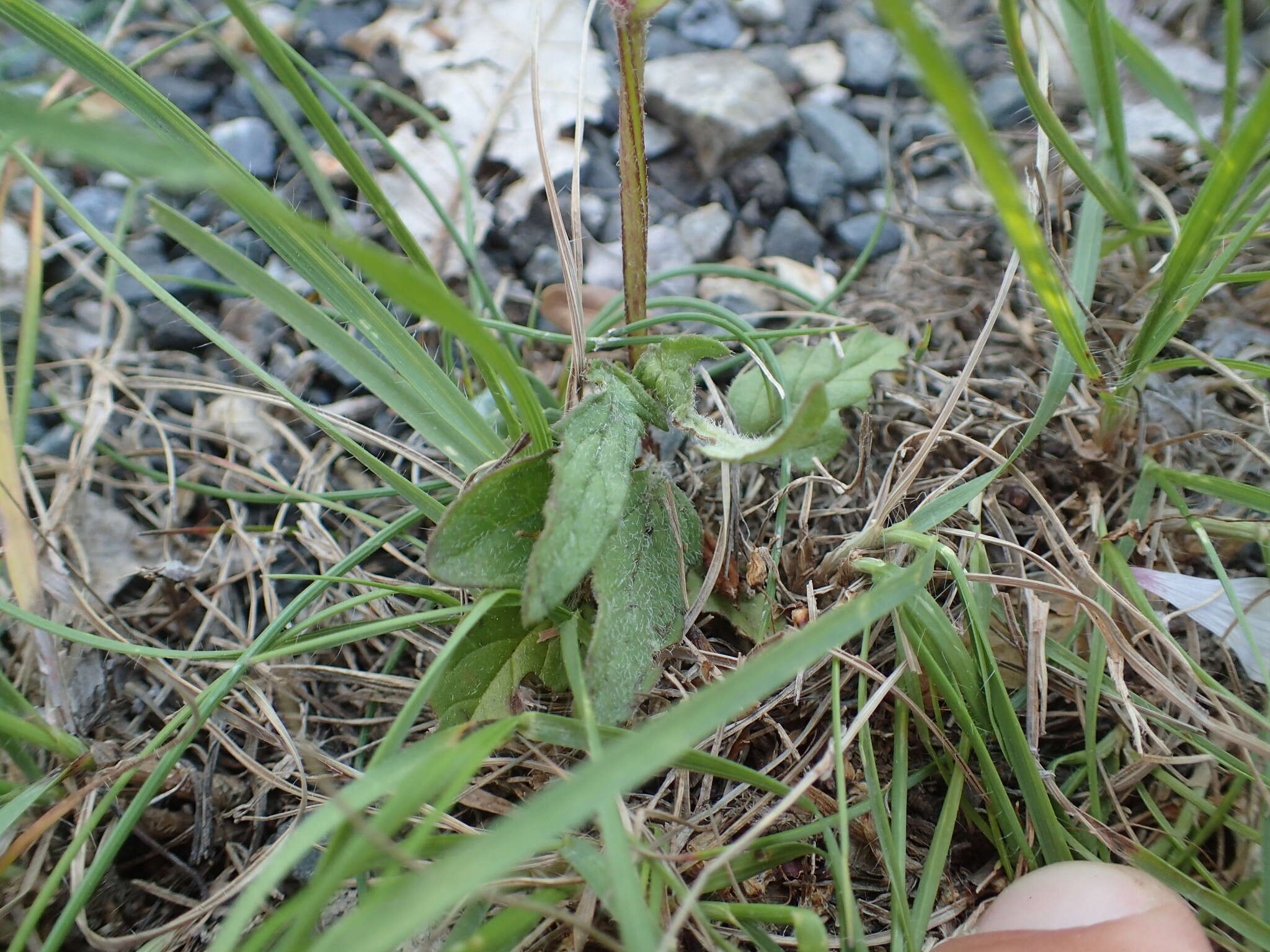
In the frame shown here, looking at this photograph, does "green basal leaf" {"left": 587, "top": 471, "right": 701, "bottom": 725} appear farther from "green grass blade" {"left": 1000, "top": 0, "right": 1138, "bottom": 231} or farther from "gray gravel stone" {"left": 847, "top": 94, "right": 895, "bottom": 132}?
"gray gravel stone" {"left": 847, "top": 94, "right": 895, "bottom": 132}

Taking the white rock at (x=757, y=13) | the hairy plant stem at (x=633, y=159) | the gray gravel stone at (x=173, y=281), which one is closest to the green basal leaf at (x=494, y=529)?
the hairy plant stem at (x=633, y=159)

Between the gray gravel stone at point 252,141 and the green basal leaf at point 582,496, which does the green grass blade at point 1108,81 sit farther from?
the gray gravel stone at point 252,141

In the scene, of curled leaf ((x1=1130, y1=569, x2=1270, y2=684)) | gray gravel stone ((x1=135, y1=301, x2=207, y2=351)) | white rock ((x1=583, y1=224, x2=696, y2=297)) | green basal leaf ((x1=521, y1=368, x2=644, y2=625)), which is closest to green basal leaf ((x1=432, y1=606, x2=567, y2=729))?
green basal leaf ((x1=521, y1=368, x2=644, y2=625))

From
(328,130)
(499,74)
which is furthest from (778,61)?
(328,130)

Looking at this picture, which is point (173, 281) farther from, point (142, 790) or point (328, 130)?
point (142, 790)

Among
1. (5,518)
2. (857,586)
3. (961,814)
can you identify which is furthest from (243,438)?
(961,814)

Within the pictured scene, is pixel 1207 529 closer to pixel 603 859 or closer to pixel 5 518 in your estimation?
pixel 603 859
